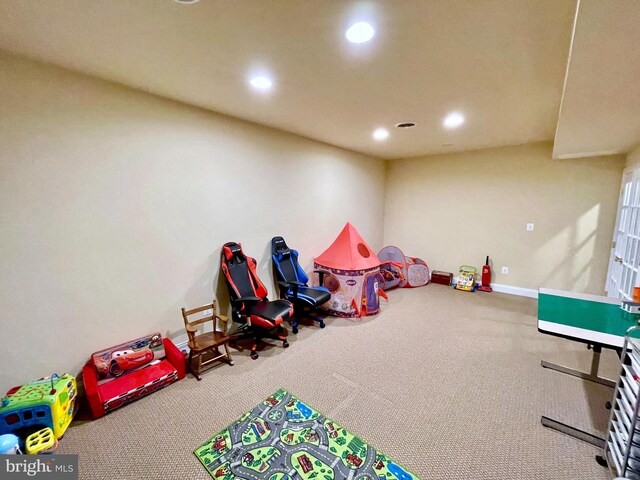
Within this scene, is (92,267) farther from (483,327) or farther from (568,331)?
(483,327)

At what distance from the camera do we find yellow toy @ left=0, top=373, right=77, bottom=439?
1.70m

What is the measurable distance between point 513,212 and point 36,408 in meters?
6.16

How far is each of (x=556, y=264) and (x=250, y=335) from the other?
4.89 metres

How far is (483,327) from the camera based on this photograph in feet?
11.6

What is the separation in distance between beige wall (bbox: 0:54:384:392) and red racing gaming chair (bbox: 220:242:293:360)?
186 mm

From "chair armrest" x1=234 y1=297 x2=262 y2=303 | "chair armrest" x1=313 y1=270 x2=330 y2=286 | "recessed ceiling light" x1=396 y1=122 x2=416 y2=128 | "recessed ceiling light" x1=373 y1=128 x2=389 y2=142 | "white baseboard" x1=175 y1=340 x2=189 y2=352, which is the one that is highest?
"recessed ceiling light" x1=373 y1=128 x2=389 y2=142

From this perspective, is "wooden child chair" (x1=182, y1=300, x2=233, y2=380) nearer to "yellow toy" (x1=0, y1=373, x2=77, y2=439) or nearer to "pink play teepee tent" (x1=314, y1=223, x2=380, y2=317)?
"yellow toy" (x1=0, y1=373, x2=77, y2=439)

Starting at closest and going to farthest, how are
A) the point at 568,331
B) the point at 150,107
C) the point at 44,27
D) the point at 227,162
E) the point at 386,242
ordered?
the point at 44,27 < the point at 568,331 < the point at 150,107 < the point at 227,162 < the point at 386,242

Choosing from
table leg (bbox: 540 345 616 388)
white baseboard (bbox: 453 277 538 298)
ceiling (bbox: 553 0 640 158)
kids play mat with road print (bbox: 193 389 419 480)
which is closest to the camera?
ceiling (bbox: 553 0 640 158)

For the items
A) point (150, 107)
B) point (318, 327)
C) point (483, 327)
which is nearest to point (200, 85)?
point (150, 107)

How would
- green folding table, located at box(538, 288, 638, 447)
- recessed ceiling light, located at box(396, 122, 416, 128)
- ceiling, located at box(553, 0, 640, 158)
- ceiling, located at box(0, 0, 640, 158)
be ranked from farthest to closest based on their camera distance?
recessed ceiling light, located at box(396, 122, 416, 128) < green folding table, located at box(538, 288, 638, 447) < ceiling, located at box(0, 0, 640, 158) < ceiling, located at box(553, 0, 640, 158)

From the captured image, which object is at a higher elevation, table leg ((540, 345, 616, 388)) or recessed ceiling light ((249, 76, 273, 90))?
recessed ceiling light ((249, 76, 273, 90))

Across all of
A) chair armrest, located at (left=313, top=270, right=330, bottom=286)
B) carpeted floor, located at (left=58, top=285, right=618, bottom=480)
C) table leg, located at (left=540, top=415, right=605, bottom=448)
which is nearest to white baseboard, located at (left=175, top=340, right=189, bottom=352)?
carpeted floor, located at (left=58, top=285, right=618, bottom=480)

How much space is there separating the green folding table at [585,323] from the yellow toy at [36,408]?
3307 millimetres
